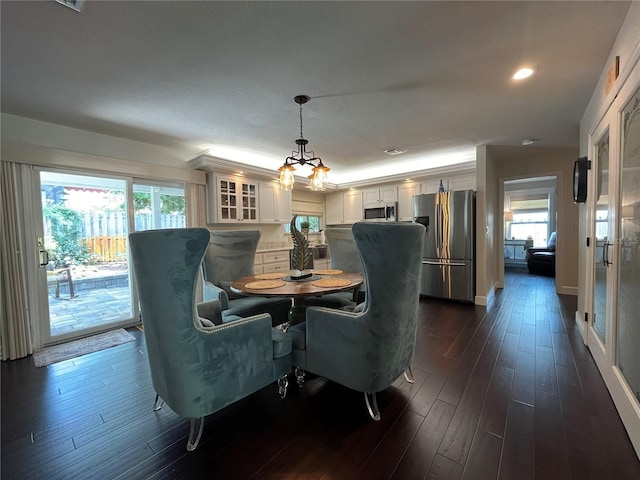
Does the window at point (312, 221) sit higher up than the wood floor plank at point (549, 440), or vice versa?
the window at point (312, 221)

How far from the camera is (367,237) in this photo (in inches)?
62.4

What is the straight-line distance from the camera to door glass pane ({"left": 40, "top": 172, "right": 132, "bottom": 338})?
9.98 feet

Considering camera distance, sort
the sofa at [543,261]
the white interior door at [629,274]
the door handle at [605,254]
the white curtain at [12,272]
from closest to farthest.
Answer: the white interior door at [629,274]
the door handle at [605,254]
the white curtain at [12,272]
the sofa at [543,261]

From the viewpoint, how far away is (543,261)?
642 centimetres

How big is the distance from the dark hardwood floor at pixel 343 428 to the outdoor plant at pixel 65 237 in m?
Answer: 1.15

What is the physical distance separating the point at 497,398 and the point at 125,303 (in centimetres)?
421

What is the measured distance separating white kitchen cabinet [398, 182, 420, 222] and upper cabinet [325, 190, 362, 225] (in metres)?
0.90

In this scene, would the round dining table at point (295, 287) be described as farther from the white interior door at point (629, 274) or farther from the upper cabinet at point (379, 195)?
the upper cabinet at point (379, 195)

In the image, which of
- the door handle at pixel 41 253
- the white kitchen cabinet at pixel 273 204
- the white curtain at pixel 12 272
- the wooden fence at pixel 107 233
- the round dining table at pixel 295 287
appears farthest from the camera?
the white kitchen cabinet at pixel 273 204

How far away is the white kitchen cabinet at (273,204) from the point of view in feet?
15.7

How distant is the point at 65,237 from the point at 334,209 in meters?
4.61

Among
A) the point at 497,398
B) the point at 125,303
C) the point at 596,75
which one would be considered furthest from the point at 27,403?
the point at 596,75

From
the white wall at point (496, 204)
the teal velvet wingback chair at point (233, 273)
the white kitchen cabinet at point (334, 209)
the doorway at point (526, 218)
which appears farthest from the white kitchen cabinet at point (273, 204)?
the doorway at point (526, 218)

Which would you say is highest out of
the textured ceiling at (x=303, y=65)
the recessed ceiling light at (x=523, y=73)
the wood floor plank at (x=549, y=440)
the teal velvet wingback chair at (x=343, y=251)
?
the textured ceiling at (x=303, y=65)
